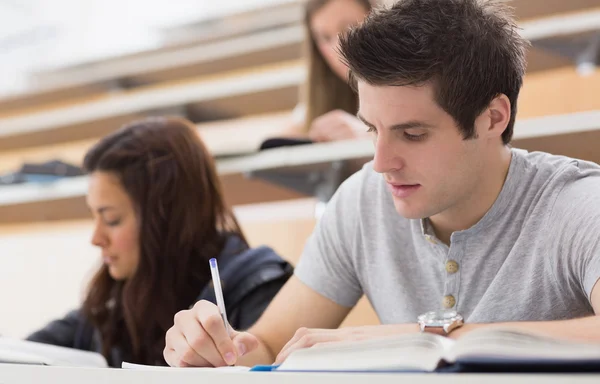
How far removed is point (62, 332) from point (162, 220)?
1.33ft

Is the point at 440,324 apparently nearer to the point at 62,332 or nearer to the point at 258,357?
the point at 258,357

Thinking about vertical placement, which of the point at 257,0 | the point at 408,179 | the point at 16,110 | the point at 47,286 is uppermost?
the point at 257,0

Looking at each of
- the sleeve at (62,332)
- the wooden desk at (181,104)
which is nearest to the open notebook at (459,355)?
the sleeve at (62,332)

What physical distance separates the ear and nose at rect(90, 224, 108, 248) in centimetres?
79

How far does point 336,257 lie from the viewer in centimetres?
106

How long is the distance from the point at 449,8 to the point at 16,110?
243cm

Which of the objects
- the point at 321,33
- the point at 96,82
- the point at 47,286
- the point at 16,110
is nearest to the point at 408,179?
the point at 321,33

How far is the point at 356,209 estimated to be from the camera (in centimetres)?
107

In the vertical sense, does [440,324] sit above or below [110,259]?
above

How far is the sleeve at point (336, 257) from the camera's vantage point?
3.46 feet

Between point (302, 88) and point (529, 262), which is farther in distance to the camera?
point (302, 88)

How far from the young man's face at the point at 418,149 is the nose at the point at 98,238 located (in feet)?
2.27

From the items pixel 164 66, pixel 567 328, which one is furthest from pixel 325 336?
pixel 164 66

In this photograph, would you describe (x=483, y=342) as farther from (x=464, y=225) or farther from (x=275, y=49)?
(x=275, y=49)
